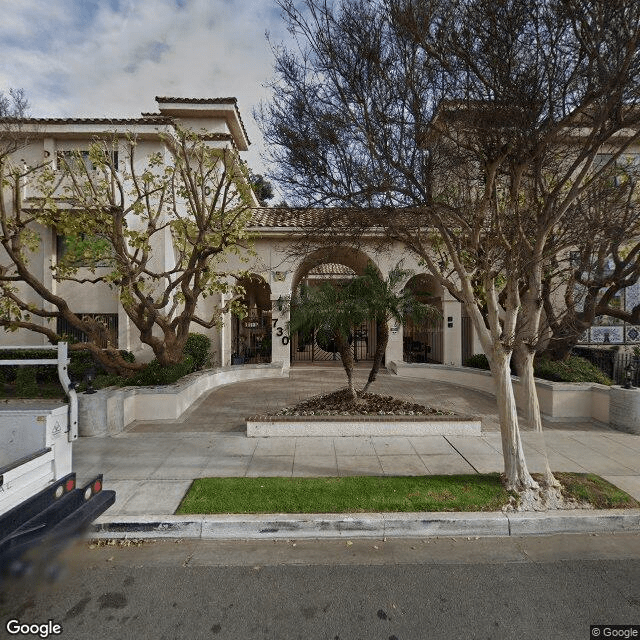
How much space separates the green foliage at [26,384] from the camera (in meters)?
10.2

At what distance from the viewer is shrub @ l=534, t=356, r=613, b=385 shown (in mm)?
9000

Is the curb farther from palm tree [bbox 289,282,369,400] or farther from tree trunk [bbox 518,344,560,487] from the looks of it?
palm tree [bbox 289,282,369,400]

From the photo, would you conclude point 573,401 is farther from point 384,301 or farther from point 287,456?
point 287,456

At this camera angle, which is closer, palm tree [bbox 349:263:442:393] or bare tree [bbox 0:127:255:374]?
palm tree [bbox 349:263:442:393]

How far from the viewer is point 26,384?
10.3 m

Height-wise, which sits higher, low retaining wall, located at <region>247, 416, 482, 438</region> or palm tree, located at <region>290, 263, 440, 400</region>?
palm tree, located at <region>290, 263, 440, 400</region>

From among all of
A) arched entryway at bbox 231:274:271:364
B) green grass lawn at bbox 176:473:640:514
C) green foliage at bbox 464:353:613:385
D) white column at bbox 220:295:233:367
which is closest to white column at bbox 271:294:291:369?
arched entryway at bbox 231:274:271:364

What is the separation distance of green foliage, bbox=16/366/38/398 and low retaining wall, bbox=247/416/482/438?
7090 millimetres

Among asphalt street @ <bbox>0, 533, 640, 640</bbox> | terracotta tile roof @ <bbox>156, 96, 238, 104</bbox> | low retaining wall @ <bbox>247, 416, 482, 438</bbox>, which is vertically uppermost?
terracotta tile roof @ <bbox>156, 96, 238, 104</bbox>

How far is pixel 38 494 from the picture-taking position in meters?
3.09

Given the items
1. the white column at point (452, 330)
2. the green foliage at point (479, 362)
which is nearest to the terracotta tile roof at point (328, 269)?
the white column at point (452, 330)

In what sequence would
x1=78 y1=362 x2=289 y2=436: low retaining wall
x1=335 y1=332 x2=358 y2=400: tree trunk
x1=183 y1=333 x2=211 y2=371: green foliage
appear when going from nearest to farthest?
x1=78 y1=362 x2=289 y2=436: low retaining wall, x1=335 y1=332 x2=358 y2=400: tree trunk, x1=183 y1=333 x2=211 y2=371: green foliage

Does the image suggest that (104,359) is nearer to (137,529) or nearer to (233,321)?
(137,529)

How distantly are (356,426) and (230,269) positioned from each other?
921cm
